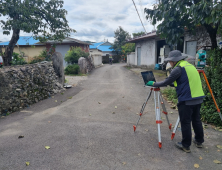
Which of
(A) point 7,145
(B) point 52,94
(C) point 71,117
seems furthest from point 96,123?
(B) point 52,94

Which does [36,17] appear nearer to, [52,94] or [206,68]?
[52,94]

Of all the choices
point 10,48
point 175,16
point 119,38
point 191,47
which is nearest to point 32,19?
point 10,48

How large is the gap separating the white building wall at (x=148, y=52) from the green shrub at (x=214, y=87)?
12.2 meters

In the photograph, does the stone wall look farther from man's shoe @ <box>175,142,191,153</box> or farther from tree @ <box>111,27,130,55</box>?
tree @ <box>111,27,130,55</box>

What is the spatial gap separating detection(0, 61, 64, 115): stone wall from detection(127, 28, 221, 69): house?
25.3ft

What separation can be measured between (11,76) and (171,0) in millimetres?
6099

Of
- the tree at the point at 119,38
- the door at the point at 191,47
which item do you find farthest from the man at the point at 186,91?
the tree at the point at 119,38

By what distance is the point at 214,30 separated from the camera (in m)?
7.02

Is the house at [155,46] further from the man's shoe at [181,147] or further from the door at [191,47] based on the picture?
the man's shoe at [181,147]

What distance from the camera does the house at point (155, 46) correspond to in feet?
37.1

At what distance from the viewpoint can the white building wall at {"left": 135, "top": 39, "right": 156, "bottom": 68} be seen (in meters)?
16.9

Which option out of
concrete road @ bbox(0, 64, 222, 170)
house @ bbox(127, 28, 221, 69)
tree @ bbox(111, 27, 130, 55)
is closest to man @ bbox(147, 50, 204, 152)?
concrete road @ bbox(0, 64, 222, 170)

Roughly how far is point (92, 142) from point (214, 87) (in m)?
3.35

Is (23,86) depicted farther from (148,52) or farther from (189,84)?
(148,52)
